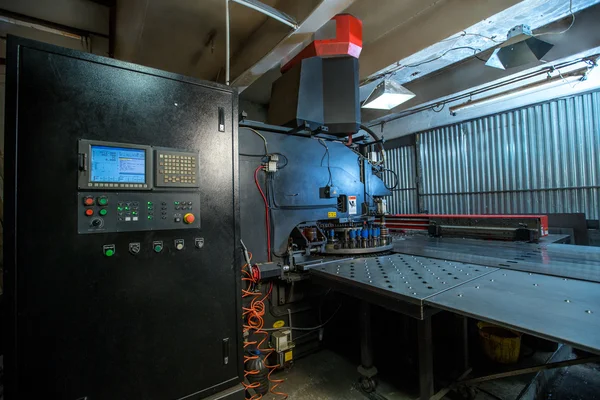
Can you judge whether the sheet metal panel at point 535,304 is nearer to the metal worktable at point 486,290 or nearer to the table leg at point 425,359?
the metal worktable at point 486,290

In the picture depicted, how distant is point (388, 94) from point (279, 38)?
0.99 m

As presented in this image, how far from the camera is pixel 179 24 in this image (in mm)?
1969

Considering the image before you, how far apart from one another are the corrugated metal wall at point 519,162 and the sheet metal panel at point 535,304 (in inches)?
92.4

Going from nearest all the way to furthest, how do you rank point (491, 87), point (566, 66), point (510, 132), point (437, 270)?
point (437, 270) → point (566, 66) → point (491, 87) → point (510, 132)

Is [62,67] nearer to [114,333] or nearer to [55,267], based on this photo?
[55,267]

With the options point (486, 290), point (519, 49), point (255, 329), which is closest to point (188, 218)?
point (255, 329)

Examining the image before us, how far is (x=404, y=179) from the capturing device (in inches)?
162

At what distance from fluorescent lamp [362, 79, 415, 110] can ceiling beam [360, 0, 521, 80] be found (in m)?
0.15

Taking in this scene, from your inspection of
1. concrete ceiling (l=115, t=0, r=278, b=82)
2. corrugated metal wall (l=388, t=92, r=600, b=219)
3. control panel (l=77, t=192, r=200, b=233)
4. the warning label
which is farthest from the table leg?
corrugated metal wall (l=388, t=92, r=600, b=219)

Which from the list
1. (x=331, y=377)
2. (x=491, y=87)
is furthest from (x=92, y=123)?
(x=491, y=87)

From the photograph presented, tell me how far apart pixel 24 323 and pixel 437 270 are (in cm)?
157

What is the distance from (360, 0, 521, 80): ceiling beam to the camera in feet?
5.36

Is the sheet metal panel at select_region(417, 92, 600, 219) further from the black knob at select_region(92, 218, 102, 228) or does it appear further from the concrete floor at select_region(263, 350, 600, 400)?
the black knob at select_region(92, 218, 102, 228)

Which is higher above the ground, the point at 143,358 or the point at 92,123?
the point at 92,123
